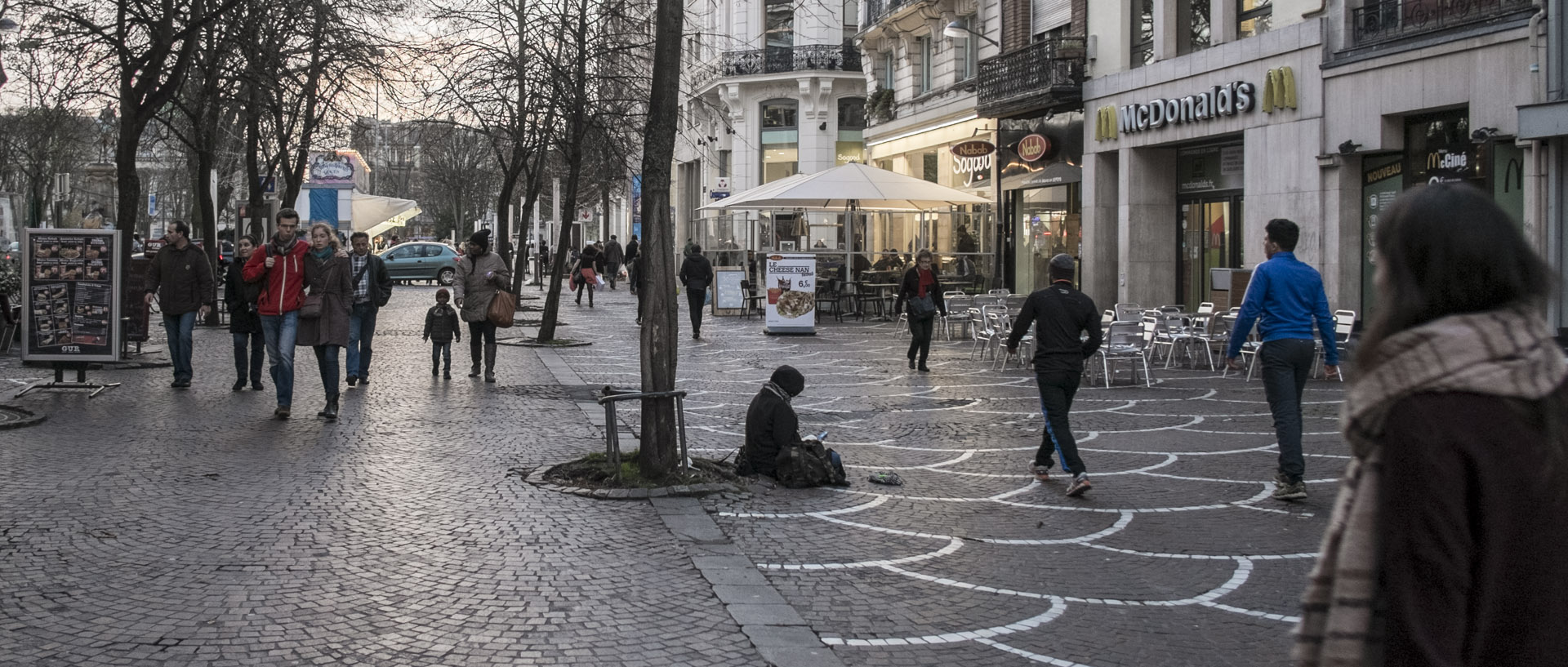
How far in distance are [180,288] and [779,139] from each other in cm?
3760

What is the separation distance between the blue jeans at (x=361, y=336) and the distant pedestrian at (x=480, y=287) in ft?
3.45

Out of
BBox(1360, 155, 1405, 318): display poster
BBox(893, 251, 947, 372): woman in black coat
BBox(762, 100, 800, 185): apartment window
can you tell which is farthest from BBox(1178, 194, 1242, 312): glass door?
BBox(762, 100, 800, 185): apartment window

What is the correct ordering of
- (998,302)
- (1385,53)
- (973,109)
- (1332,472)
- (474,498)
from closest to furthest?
1. (474,498)
2. (1332,472)
3. (1385,53)
4. (998,302)
5. (973,109)

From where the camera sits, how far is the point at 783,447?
9.23m

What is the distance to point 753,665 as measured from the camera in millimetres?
5148

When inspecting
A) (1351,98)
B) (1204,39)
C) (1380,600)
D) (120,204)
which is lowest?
(1380,600)

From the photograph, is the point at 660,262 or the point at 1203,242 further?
the point at 1203,242

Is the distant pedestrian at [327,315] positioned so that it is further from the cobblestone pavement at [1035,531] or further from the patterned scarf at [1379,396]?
the patterned scarf at [1379,396]

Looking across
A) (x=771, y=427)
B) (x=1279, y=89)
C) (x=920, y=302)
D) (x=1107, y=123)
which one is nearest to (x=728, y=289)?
(x=1107, y=123)

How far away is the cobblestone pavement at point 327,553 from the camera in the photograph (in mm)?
5332

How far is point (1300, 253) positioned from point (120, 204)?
16.5 meters

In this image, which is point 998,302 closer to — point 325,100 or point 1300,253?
point 1300,253

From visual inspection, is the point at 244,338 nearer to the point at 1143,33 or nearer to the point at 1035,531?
the point at 1035,531

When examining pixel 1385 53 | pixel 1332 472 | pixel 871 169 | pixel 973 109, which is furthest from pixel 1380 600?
pixel 973 109
